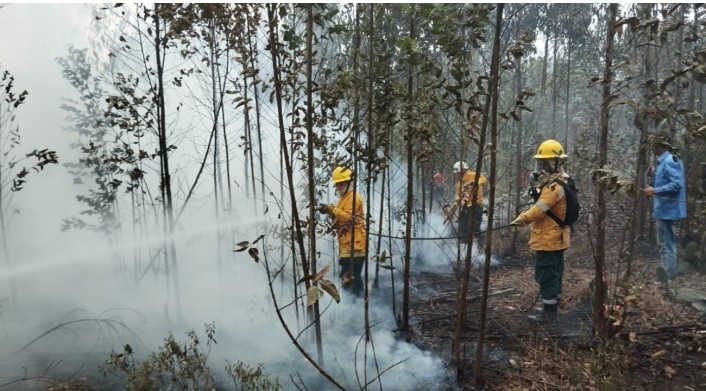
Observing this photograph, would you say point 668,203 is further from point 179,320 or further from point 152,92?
point 152,92

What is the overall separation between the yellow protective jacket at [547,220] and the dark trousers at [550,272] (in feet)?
0.32

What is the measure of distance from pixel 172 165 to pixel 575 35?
11157mm

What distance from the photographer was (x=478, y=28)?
3215 millimetres

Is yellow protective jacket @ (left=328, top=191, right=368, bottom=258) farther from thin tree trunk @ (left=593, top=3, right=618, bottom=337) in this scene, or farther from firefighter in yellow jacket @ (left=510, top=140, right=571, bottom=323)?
thin tree trunk @ (left=593, top=3, right=618, bottom=337)

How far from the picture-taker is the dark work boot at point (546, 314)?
5082 millimetres

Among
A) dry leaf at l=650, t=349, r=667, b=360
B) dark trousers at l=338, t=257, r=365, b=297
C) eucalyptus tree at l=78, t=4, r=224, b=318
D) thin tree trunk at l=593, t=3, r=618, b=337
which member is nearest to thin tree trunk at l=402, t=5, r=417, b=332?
dark trousers at l=338, t=257, r=365, b=297

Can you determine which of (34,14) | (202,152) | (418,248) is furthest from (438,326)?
(34,14)

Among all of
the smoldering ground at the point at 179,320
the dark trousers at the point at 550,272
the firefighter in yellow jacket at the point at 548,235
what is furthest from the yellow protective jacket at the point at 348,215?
the dark trousers at the point at 550,272

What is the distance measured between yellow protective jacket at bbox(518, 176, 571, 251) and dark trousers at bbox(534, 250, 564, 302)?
0.10m

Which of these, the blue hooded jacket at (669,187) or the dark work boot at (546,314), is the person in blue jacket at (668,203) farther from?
the dark work boot at (546,314)

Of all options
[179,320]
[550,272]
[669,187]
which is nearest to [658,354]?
[550,272]

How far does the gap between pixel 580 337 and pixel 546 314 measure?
0.96 m

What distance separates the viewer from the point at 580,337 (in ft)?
14.0

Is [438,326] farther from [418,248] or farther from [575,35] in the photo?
[575,35]
